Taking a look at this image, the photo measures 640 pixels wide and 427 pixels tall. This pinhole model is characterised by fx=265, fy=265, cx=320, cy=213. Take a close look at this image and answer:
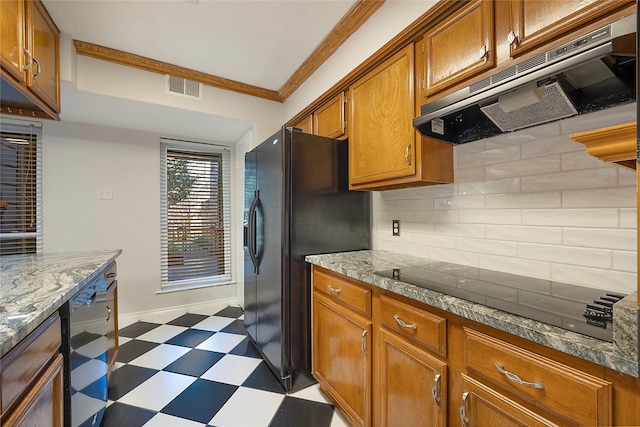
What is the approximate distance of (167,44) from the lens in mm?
2104

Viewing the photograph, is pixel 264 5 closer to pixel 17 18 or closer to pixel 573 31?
pixel 17 18

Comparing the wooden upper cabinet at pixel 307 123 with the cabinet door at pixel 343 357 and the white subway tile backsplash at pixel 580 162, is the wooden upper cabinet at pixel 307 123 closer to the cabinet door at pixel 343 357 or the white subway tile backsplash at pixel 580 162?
the cabinet door at pixel 343 357

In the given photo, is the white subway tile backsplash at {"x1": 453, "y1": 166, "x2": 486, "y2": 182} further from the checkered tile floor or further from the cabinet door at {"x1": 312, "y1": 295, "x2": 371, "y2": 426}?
the checkered tile floor

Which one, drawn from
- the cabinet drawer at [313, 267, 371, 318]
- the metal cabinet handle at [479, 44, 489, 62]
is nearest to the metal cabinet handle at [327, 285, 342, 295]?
the cabinet drawer at [313, 267, 371, 318]

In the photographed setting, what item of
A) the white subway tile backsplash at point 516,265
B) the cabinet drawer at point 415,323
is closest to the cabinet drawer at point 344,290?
the cabinet drawer at point 415,323

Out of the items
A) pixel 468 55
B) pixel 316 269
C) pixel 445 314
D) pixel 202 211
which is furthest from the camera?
pixel 202 211

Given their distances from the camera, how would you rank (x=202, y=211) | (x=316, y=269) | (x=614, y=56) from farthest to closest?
1. (x=202, y=211)
2. (x=316, y=269)
3. (x=614, y=56)

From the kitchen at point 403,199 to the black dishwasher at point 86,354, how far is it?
1689 millimetres

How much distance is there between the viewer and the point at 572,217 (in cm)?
104

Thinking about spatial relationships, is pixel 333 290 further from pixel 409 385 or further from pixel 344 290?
pixel 409 385

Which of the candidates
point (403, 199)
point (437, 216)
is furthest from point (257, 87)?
point (437, 216)

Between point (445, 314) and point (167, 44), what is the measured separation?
2640 mm

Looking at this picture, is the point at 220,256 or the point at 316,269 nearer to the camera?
the point at 316,269

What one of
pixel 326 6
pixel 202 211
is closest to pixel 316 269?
pixel 326 6
